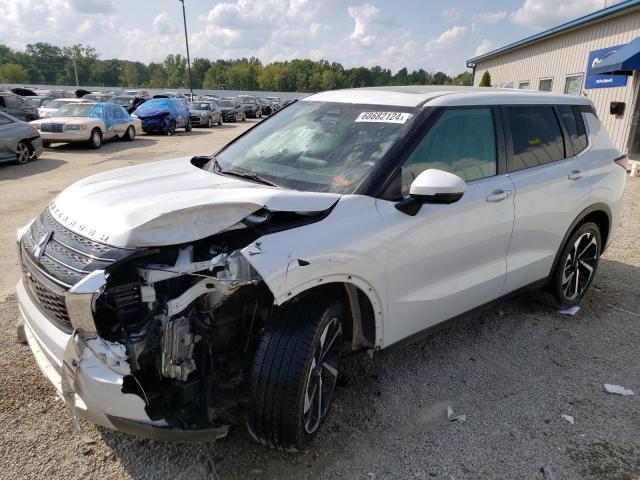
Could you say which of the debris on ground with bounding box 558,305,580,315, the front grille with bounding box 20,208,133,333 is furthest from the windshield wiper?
the debris on ground with bounding box 558,305,580,315

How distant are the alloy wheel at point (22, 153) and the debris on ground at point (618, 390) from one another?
43.6 feet

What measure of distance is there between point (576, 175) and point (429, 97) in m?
1.60

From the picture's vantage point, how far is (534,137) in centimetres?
389

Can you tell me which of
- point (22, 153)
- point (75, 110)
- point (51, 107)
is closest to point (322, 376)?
point (22, 153)

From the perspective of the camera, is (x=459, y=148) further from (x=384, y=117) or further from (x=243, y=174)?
(x=243, y=174)

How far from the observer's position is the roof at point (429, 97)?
3.34 meters

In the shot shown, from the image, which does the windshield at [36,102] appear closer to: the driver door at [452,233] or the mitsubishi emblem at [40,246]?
the mitsubishi emblem at [40,246]

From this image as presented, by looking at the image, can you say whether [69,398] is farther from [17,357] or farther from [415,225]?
[415,225]

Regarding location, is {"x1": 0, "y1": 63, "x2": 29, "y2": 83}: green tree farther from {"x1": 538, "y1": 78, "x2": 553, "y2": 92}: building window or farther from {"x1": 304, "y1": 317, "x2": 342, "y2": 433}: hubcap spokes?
{"x1": 304, "y1": 317, "x2": 342, "y2": 433}: hubcap spokes

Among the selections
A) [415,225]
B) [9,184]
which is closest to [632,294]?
[415,225]

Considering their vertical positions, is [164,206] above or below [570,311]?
above

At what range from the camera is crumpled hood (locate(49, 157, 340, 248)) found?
2.31m

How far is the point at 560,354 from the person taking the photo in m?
3.88

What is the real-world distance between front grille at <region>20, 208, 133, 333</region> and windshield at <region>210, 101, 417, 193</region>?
1.16m
